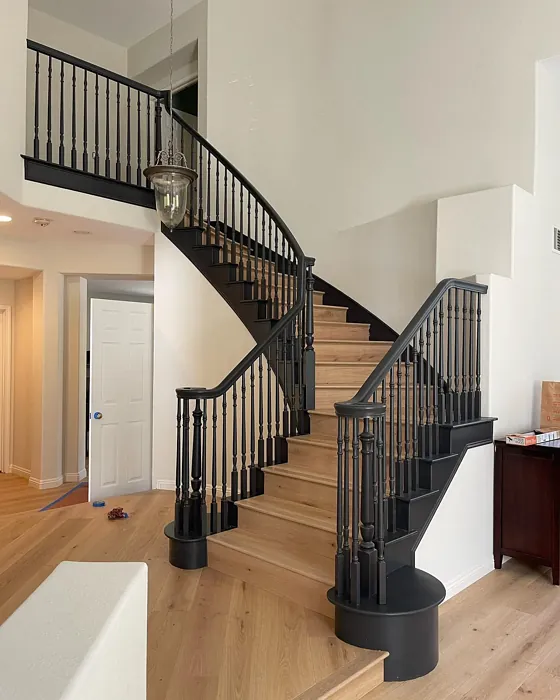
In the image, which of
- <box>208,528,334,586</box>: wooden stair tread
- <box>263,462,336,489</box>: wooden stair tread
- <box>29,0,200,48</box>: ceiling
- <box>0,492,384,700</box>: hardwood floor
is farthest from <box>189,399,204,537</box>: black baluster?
<box>29,0,200,48</box>: ceiling

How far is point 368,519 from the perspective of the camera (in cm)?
278

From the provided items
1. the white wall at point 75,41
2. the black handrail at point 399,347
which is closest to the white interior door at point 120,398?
the white wall at point 75,41

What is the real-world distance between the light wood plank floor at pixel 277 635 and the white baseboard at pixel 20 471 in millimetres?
3306

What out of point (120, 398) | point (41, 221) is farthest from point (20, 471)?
point (41, 221)

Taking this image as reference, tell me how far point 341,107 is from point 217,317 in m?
2.37

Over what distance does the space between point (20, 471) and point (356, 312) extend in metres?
4.76

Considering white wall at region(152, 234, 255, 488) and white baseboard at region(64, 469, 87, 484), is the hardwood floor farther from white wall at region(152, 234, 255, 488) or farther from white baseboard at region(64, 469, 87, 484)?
white baseboard at region(64, 469, 87, 484)

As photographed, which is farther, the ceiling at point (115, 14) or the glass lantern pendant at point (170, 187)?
the ceiling at point (115, 14)

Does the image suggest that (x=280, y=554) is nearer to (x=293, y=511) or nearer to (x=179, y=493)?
(x=293, y=511)

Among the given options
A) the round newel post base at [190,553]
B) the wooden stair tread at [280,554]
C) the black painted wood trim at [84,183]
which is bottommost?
the round newel post base at [190,553]

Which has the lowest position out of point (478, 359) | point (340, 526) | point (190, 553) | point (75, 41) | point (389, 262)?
point (190, 553)

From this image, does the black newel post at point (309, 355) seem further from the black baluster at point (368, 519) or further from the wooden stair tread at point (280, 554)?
the black baluster at point (368, 519)

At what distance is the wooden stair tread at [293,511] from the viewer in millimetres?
3422

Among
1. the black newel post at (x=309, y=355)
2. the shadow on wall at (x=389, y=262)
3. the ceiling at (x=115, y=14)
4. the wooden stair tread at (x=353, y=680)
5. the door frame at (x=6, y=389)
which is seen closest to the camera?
the wooden stair tread at (x=353, y=680)
